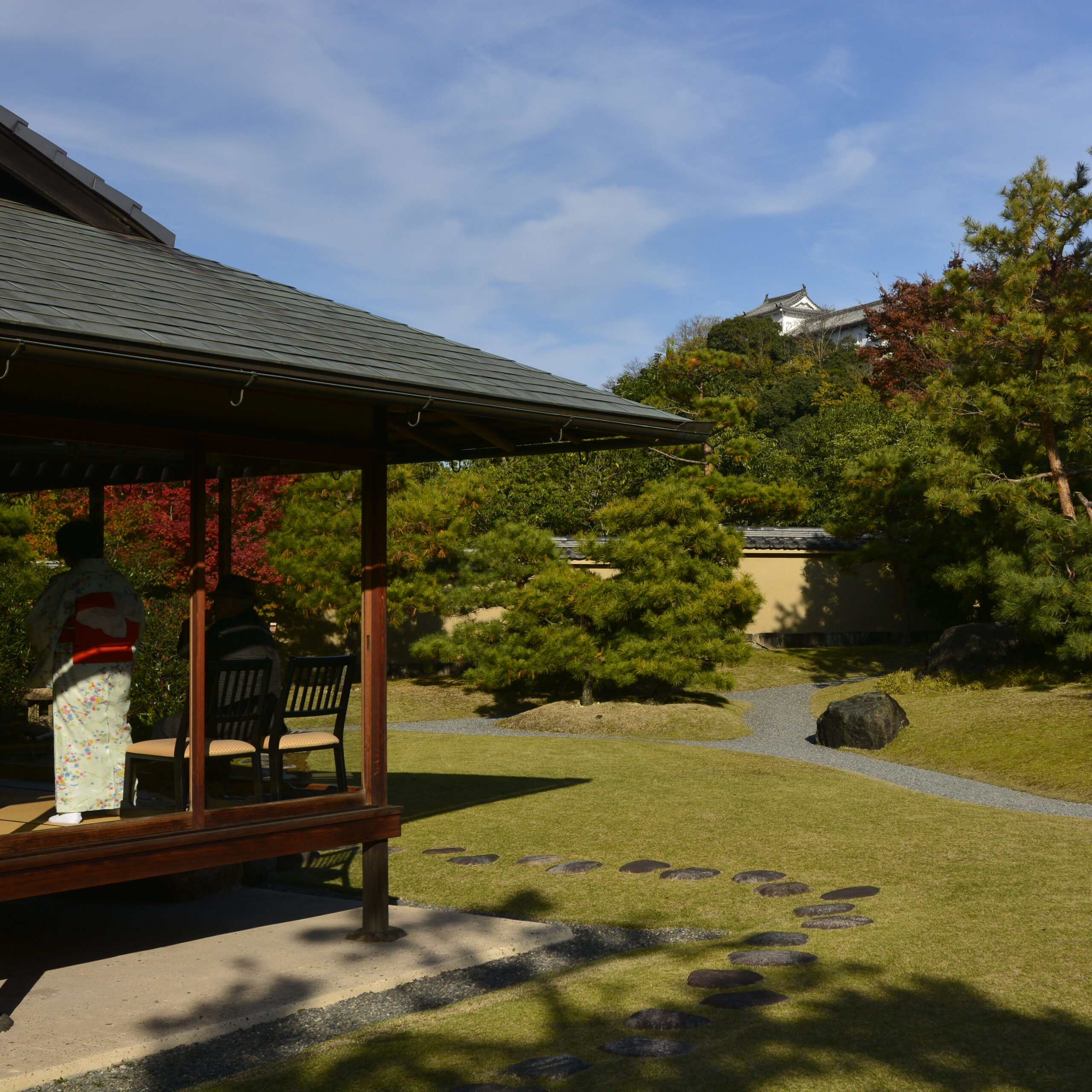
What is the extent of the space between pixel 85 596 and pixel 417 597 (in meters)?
13.1

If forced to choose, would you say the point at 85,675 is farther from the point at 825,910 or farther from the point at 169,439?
the point at 825,910

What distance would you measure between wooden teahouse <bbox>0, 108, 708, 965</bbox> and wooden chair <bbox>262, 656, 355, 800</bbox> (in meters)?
0.46

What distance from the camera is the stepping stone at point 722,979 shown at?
14.1 feet

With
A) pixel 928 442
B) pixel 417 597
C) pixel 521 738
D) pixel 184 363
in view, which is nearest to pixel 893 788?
pixel 521 738

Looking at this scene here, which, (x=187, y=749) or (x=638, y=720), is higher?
(x=187, y=749)

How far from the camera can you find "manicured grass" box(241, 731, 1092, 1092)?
3.46m

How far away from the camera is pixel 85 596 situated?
16.1 ft

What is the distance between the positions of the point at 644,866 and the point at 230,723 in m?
2.93

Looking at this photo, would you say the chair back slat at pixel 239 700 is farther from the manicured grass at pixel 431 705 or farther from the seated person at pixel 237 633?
the manicured grass at pixel 431 705

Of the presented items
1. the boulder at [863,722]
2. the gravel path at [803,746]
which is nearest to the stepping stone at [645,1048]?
the gravel path at [803,746]

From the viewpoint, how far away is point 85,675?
193 inches

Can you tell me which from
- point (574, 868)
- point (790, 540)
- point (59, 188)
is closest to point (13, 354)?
point (59, 188)

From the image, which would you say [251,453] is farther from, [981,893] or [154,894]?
[981,893]

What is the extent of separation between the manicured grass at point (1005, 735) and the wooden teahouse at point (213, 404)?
6574 millimetres
